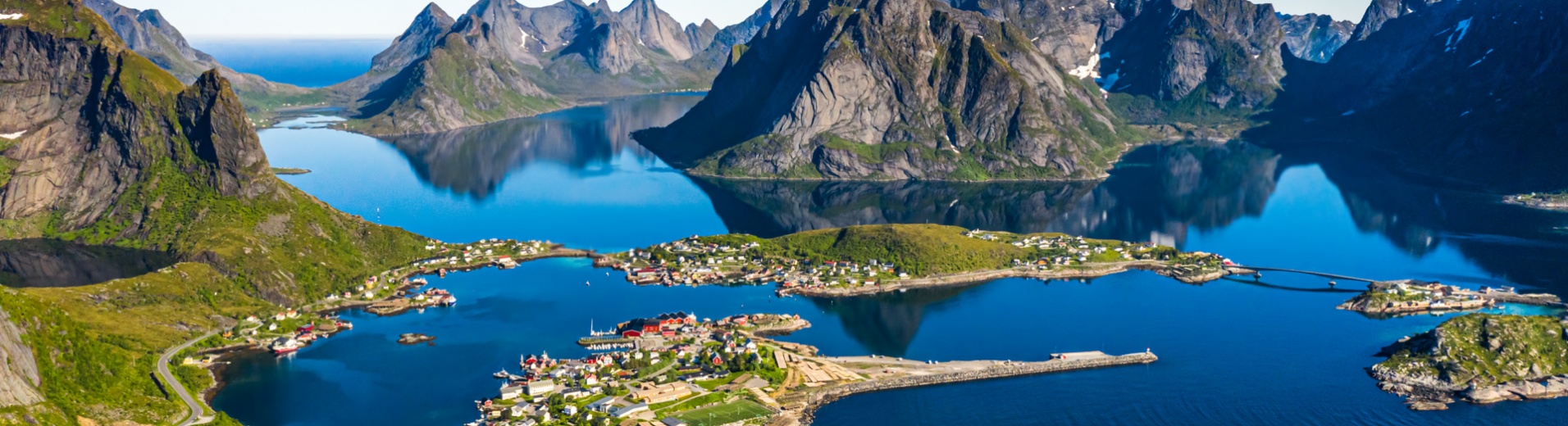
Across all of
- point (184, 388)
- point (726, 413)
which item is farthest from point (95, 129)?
point (726, 413)

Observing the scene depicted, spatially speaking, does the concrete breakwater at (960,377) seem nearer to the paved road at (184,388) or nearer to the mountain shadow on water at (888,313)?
the mountain shadow on water at (888,313)

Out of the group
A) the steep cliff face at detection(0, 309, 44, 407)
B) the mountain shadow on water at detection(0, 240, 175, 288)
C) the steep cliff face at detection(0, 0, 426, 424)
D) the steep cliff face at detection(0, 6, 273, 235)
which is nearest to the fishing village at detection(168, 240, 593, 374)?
the steep cliff face at detection(0, 0, 426, 424)

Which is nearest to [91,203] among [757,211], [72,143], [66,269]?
[72,143]

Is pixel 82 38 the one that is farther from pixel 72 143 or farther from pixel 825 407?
pixel 825 407

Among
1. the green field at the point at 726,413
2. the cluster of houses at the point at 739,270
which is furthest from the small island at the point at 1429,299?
the green field at the point at 726,413

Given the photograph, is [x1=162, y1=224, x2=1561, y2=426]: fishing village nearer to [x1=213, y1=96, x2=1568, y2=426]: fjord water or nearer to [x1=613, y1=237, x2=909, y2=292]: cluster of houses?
[x1=613, y1=237, x2=909, y2=292]: cluster of houses

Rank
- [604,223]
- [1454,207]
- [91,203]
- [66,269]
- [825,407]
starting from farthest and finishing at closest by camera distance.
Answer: [1454,207] → [604,223] → [91,203] → [66,269] → [825,407]
